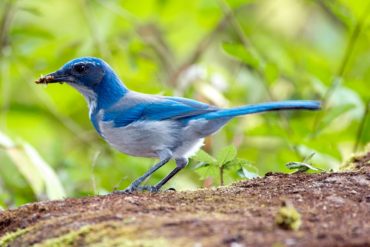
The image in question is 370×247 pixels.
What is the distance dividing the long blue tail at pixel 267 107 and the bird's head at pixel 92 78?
79 cm

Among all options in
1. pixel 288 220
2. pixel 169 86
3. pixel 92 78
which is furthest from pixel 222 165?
pixel 169 86

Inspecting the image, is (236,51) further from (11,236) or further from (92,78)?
(11,236)

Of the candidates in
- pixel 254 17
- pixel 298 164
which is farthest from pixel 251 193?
pixel 254 17

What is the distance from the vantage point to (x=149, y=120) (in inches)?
209

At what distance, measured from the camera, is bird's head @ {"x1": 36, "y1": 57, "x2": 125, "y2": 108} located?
18.3 ft

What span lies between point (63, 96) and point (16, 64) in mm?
848

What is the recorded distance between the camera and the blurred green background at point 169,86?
20.9ft

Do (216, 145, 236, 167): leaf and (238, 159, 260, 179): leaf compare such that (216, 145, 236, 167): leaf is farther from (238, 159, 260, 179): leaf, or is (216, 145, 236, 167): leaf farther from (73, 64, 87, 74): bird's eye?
(73, 64, 87, 74): bird's eye

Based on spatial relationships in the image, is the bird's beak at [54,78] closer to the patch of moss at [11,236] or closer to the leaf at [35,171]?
the leaf at [35,171]

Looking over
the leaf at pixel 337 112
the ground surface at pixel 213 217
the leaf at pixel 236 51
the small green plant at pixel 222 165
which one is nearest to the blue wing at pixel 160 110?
the small green plant at pixel 222 165

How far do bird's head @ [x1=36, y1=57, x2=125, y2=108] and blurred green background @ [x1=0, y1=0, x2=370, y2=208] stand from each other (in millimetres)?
526

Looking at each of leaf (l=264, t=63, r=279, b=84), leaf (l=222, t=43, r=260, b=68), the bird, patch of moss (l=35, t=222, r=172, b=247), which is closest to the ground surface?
patch of moss (l=35, t=222, r=172, b=247)

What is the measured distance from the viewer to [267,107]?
15.3ft

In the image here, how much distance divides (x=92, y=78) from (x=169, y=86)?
308cm
